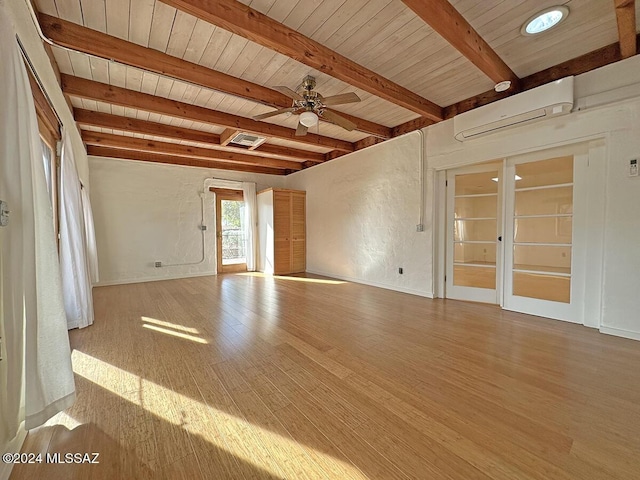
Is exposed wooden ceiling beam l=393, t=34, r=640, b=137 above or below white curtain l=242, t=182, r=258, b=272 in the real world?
above

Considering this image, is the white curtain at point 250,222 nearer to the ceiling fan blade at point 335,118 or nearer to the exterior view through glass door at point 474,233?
the ceiling fan blade at point 335,118

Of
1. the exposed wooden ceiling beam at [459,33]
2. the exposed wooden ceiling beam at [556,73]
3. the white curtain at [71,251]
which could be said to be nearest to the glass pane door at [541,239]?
the exposed wooden ceiling beam at [556,73]

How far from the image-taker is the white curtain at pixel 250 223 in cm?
711

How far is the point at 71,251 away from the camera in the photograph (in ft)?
9.52

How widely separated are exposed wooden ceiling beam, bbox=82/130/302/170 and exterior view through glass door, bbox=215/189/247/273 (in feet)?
4.08

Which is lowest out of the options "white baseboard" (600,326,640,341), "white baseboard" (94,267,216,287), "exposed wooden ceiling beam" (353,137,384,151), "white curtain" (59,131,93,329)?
"white baseboard" (94,267,216,287)

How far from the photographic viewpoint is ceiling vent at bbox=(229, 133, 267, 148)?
4.60 m

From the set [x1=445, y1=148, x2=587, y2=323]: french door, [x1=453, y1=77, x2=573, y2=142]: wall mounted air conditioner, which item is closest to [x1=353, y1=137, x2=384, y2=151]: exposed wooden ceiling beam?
[x1=445, y1=148, x2=587, y2=323]: french door

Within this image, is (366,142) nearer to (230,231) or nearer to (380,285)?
(380,285)

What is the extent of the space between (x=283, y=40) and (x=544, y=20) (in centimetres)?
213

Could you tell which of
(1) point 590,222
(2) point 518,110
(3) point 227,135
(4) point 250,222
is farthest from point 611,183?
(4) point 250,222

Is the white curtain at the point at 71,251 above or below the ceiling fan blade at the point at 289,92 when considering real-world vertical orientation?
below

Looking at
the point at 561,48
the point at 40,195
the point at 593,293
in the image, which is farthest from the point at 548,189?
the point at 40,195

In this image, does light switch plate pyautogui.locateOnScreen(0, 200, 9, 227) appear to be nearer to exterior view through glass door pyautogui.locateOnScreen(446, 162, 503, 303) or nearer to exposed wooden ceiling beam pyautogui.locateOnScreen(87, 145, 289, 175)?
exterior view through glass door pyautogui.locateOnScreen(446, 162, 503, 303)
